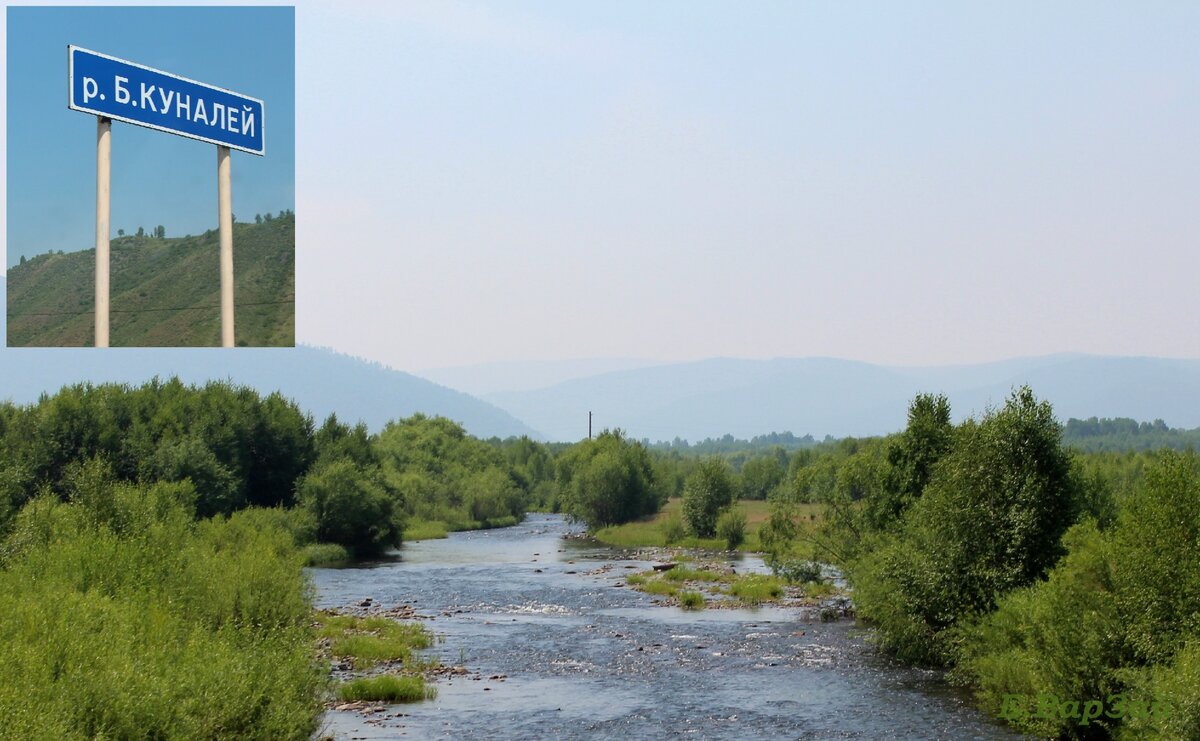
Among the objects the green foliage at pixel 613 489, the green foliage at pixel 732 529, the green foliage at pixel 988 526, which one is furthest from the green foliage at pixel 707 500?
the green foliage at pixel 988 526

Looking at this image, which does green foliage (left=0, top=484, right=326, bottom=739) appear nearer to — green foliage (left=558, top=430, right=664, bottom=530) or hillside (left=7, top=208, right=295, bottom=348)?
hillside (left=7, top=208, right=295, bottom=348)

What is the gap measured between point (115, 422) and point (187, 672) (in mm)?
70256

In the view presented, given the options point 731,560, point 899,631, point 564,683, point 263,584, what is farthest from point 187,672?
point 731,560

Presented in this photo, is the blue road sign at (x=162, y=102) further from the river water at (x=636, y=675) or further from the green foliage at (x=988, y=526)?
the green foliage at (x=988, y=526)

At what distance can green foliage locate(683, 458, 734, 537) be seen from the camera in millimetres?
105250

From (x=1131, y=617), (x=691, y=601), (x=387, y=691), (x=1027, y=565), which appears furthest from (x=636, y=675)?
(x=691, y=601)

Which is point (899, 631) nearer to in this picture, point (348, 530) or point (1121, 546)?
point (1121, 546)

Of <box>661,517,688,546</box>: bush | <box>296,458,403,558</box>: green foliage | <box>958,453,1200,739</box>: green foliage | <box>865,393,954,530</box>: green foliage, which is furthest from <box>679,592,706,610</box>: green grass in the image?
<box>661,517,688,546</box>: bush

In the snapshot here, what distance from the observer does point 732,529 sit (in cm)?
10131

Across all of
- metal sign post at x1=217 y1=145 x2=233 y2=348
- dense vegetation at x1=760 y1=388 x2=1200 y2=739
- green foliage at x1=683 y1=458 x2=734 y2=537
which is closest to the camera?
metal sign post at x1=217 y1=145 x2=233 y2=348

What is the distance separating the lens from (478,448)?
6722 inches

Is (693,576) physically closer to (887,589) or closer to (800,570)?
(800,570)

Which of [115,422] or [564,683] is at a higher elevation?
[115,422]

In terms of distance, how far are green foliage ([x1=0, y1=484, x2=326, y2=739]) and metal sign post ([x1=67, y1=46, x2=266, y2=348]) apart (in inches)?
450
